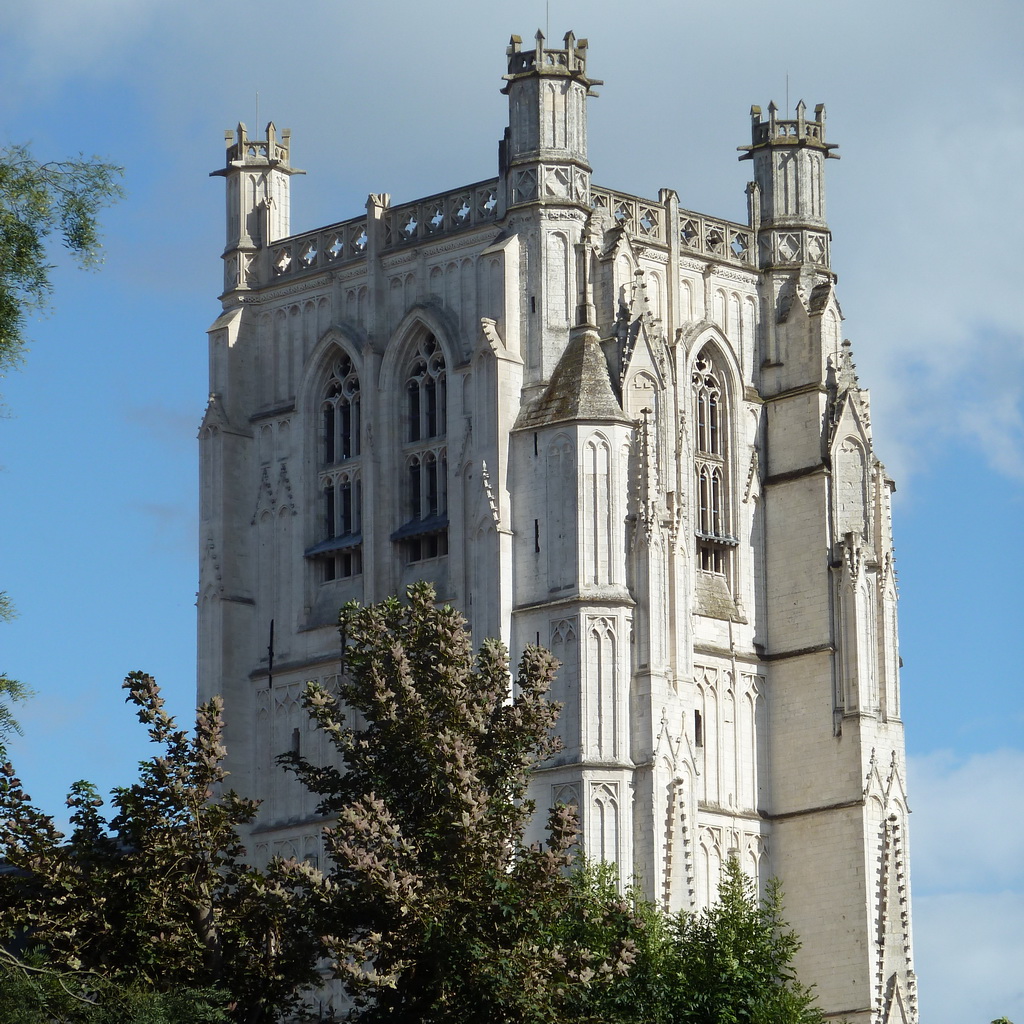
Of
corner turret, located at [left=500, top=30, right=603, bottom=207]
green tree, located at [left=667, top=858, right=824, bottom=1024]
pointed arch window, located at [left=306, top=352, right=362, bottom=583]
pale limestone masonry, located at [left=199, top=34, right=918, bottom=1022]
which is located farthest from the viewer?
pointed arch window, located at [left=306, top=352, right=362, bottom=583]

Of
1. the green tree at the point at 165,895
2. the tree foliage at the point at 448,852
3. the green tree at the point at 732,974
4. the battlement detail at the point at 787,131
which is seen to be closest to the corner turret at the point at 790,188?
the battlement detail at the point at 787,131

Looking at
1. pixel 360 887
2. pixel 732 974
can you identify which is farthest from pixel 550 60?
pixel 360 887

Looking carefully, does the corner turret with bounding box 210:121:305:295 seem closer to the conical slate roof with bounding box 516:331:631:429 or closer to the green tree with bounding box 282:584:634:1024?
the conical slate roof with bounding box 516:331:631:429

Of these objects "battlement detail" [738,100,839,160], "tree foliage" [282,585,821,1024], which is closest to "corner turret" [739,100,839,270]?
"battlement detail" [738,100,839,160]

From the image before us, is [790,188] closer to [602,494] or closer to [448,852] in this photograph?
[602,494]

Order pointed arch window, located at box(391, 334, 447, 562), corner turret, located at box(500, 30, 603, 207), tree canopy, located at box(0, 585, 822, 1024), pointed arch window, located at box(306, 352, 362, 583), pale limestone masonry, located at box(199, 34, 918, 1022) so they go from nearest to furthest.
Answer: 1. tree canopy, located at box(0, 585, 822, 1024)
2. pale limestone masonry, located at box(199, 34, 918, 1022)
3. corner turret, located at box(500, 30, 603, 207)
4. pointed arch window, located at box(391, 334, 447, 562)
5. pointed arch window, located at box(306, 352, 362, 583)

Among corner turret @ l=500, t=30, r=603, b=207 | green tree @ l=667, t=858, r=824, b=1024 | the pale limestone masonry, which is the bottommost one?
green tree @ l=667, t=858, r=824, b=1024

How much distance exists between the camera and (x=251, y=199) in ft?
289

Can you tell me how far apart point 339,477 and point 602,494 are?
921 centimetres

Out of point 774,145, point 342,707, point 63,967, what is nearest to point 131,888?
point 63,967

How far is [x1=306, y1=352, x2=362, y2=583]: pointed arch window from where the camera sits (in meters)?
84.4

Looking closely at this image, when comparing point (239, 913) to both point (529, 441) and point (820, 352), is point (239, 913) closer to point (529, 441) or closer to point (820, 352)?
point (529, 441)

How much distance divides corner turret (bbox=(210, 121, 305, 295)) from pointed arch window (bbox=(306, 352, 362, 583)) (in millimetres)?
3912

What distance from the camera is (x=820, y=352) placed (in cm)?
8556
